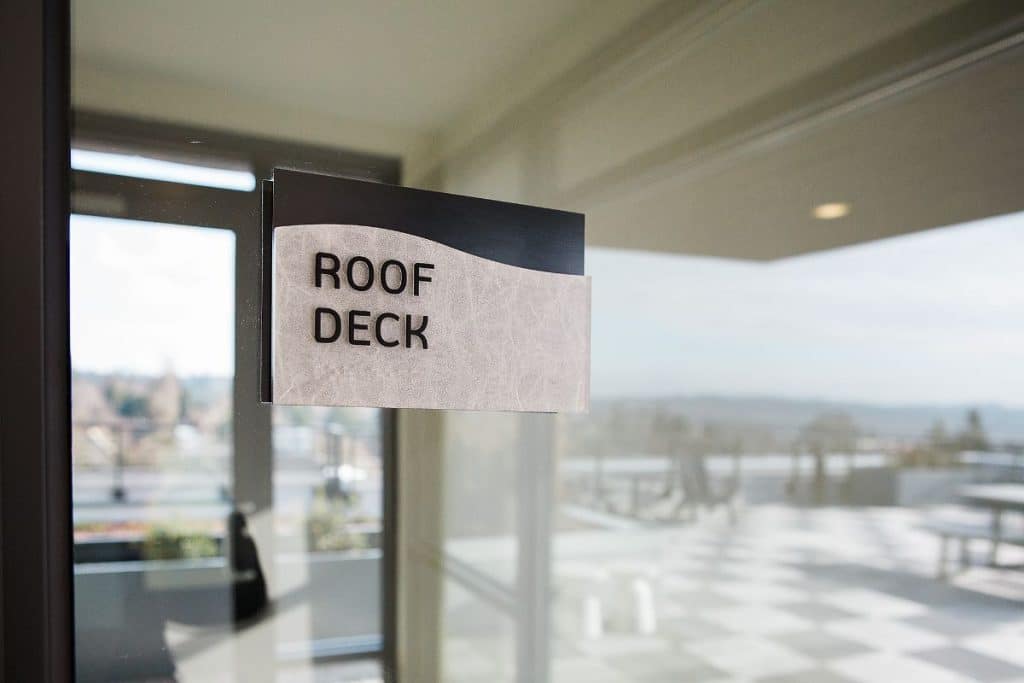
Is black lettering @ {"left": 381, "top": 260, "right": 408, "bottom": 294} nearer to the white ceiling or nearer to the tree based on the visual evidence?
the white ceiling

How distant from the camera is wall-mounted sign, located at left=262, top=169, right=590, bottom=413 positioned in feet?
2.09

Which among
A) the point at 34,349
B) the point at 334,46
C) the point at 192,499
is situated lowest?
the point at 192,499

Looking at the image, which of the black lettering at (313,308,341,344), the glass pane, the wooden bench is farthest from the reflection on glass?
the wooden bench

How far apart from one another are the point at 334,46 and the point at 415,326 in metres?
0.33

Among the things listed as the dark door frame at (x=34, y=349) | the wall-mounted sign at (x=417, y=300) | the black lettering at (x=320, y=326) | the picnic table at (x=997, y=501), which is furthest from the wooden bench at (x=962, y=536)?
the dark door frame at (x=34, y=349)

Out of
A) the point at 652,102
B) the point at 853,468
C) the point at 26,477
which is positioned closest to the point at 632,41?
the point at 652,102

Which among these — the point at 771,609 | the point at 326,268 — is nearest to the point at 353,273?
the point at 326,268

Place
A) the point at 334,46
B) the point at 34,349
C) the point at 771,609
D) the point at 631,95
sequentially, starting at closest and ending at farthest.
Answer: the point at 34,349 < the point at 334,46 < the point at 631,95 < the point at 771,609

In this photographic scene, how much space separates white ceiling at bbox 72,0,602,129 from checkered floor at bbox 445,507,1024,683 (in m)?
0.60

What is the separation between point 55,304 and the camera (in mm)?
614

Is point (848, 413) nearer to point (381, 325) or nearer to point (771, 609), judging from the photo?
point (771, 609)

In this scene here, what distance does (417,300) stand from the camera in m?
0.67

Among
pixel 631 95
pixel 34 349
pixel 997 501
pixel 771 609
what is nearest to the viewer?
pixel 34 349

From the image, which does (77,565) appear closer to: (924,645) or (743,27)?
(743,27)
